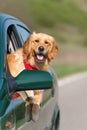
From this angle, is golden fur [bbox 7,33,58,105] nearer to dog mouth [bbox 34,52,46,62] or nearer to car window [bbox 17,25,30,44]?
dog mouth [bbox 34,52,46,62]

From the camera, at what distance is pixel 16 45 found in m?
7.62

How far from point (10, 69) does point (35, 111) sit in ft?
1.57

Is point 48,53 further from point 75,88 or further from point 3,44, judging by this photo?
point 75,88

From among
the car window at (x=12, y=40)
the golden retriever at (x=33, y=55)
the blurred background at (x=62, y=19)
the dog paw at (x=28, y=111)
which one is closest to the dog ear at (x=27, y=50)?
the golden retriever at (x=33, y=55)

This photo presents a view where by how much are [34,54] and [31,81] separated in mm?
291

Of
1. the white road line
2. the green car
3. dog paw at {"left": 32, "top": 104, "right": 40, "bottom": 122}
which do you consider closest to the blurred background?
the white road line

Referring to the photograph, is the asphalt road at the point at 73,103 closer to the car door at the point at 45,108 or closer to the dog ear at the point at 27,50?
the car door at the point at 45,108

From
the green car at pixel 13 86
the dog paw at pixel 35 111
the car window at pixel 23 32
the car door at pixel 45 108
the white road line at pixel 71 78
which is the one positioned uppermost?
the car window at pixel 23 32

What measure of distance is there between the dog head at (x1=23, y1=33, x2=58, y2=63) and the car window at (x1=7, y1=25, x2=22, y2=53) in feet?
2.07

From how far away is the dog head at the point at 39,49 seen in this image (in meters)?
6.38

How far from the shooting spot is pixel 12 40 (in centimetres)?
750

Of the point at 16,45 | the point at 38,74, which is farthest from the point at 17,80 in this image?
the point at 16,45

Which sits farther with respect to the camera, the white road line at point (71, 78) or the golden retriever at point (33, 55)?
the white road line at point (71, 78)

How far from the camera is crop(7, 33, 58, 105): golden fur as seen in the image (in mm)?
6406
